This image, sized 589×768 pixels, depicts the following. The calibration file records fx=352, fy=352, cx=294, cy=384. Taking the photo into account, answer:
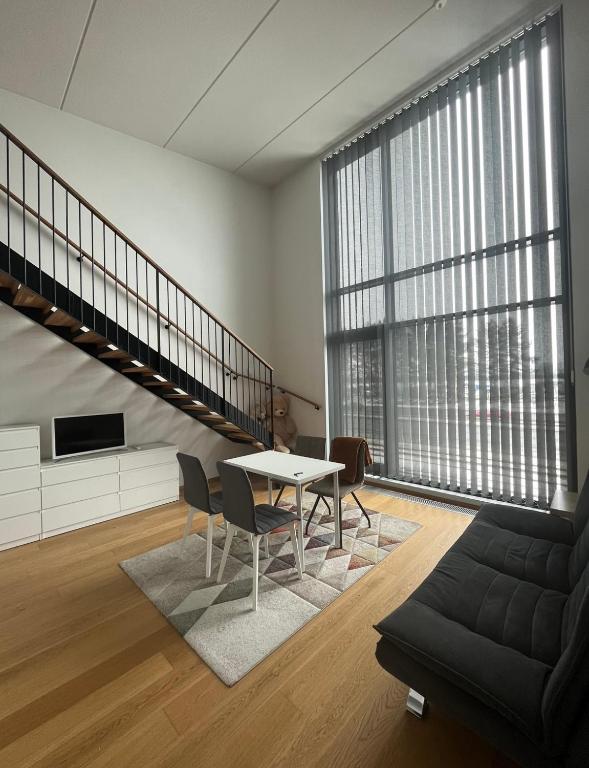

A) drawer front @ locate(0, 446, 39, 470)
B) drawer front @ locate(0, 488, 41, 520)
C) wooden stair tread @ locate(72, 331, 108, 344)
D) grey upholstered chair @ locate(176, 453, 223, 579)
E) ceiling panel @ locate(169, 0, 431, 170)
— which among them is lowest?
drawer front @ locate(0, 488, 41, 520)

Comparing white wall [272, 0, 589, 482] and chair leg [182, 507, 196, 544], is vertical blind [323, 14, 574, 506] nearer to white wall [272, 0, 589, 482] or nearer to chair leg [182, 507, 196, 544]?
white wall [272, 0, 589, 482]

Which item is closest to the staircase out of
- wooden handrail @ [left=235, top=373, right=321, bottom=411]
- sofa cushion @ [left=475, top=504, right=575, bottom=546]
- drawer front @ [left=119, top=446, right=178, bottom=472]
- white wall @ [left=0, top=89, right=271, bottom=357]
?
wooden handrail @ [left=235, top=373, right=321, bottom=411]

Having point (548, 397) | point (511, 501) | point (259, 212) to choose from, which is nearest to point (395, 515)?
point (511, 501)

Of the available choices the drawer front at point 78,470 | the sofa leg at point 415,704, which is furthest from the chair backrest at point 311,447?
the sofa leg at point 415,704

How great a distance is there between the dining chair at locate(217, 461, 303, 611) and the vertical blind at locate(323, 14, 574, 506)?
2376 mm

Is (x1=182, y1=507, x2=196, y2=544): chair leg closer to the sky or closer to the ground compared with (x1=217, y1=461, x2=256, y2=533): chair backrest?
closer to the ground

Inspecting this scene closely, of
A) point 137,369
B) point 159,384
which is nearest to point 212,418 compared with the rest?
point 159,384

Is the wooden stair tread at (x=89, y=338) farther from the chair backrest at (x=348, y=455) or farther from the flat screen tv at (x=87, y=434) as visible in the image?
the chair backrest at (x=348, y=455)

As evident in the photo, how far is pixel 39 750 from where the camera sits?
1.45m

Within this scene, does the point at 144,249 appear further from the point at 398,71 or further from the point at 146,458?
the point at 398,71

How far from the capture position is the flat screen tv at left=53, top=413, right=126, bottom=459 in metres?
3.76

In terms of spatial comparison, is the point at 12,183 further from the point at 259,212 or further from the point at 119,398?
the point at 259,212

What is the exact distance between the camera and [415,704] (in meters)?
1.56

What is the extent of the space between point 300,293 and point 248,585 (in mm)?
4332
